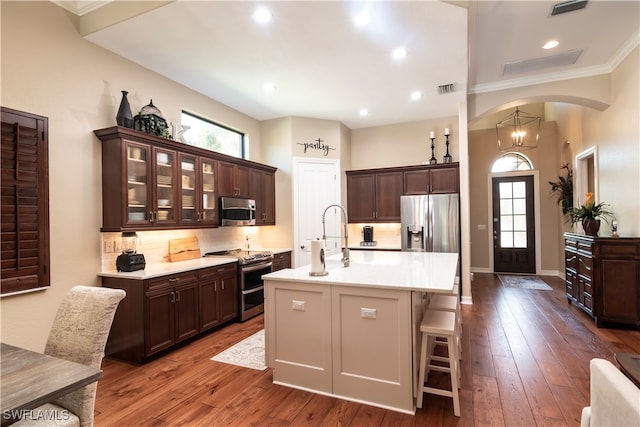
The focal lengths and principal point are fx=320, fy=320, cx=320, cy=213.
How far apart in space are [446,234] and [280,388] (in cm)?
359

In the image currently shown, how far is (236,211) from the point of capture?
175 inches

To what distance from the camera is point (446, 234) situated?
5070 millimetres

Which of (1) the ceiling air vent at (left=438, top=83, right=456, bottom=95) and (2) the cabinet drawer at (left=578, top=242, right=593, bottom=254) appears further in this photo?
(1) the ceiling air vent at (left=438, top=83, right=456, bottom=95)

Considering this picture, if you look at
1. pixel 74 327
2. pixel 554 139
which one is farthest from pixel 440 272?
pixel 554 139

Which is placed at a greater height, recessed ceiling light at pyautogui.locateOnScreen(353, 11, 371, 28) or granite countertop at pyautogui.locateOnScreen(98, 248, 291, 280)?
recessed ceiling light at pyautogui.locateOnScreen(353, 11, 371, 28)

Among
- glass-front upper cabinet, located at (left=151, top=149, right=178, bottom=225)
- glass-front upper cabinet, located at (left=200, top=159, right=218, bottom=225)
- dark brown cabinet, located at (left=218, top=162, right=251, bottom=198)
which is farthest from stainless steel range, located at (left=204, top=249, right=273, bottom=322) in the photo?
glass-front upper cabinet, located at (left=151, top=149, right=178, bottom=225)

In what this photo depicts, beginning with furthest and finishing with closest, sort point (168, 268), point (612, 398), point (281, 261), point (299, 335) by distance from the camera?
point (281, 261)
point (168, 268)
point (299, 335)
point (612, 398)

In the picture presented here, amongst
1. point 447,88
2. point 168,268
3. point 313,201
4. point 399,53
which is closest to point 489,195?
point 447,88

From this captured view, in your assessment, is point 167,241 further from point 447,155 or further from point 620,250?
point 620,250

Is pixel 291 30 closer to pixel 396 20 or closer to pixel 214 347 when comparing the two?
pixel 396 20

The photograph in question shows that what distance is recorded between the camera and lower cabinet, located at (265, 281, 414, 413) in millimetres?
2199

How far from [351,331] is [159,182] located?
2.58m

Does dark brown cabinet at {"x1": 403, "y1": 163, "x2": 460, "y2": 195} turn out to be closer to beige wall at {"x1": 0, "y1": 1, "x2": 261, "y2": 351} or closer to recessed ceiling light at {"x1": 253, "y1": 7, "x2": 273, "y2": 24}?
recessed ceiling light at {"x1": 253, "y1": 7, "x2": 273, "y2": 24}

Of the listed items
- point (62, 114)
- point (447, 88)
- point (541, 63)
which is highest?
point (541, 63)
